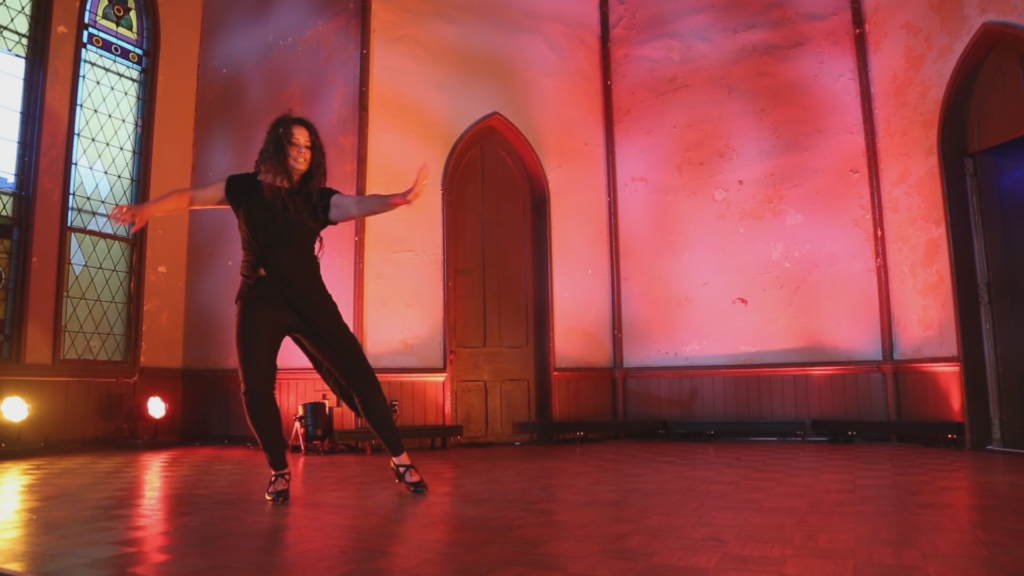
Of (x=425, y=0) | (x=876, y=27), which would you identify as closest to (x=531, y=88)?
(x=425, y=0)

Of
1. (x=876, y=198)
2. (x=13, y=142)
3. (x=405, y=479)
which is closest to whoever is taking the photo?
(x=405, y=479)

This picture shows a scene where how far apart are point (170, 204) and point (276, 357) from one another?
28.1 inches

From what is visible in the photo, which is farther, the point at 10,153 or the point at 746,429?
the point at 746,429

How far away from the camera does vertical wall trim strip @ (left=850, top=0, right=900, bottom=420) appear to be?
20.1 feet

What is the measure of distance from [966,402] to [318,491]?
483 centimetres

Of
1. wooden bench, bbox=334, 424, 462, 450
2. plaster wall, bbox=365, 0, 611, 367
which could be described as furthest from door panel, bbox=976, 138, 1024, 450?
wooden bench, bbox=334, 424, 462, 450

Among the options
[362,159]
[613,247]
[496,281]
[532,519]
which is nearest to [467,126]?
[362,159]

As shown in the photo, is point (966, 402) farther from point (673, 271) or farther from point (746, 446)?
point (673, 271)

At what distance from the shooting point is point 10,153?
238 inches

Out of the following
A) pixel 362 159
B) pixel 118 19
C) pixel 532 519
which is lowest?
pixel 532 519

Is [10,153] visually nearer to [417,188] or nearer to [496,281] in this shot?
[496,281]

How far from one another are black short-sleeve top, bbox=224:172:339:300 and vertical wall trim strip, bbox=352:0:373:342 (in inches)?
127

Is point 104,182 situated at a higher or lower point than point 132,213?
higher

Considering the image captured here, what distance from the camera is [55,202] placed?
6.27m
